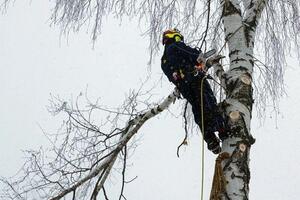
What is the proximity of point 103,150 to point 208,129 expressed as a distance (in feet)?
3.53

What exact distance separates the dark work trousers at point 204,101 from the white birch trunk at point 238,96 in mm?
118

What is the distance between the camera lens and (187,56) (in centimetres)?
315

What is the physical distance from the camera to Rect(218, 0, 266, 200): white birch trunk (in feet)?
7.55

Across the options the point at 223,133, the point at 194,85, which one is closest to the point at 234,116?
the point at 223,133

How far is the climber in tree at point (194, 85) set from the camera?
274cm

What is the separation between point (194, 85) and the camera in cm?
295

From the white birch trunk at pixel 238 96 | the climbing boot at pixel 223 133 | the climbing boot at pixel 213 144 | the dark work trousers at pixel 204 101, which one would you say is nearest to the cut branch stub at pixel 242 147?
the white birch trunk at pixel 238 96

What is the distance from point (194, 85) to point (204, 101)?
0.15m

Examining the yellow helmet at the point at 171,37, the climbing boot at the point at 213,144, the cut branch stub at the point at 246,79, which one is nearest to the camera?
the cut branch stub at the point at 246,79

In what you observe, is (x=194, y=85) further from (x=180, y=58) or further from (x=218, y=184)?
(x=218, y=184)

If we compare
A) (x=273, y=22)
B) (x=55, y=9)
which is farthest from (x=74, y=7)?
(x=273, y=22)

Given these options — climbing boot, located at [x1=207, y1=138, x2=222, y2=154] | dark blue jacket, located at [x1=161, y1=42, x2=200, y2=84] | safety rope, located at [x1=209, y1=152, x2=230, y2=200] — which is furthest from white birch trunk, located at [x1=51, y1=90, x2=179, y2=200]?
safety rope, located at [x1=209, y1=152, x2=230, y2=200]

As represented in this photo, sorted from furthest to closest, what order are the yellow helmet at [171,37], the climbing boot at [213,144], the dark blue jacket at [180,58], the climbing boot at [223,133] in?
the yellow helmet at [171,37], the dark blue jacket at [180,58], the climbing boot at [213,144], the climbing boot at [223,133]

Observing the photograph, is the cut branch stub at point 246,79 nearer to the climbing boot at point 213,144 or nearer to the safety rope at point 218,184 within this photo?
the climbing boot at point 213,144
